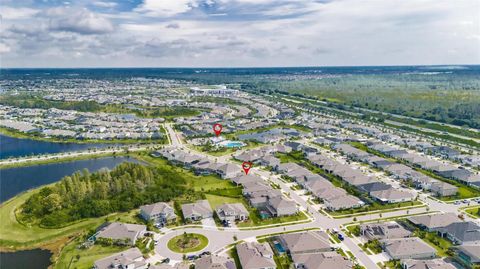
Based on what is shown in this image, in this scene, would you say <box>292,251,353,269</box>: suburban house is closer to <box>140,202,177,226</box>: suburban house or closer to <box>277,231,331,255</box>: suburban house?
<box>277,231,331,255</box>: suburban house

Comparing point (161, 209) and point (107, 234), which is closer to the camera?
point (107, 234)

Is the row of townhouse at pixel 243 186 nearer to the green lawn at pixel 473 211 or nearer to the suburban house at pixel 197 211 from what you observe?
the suburban house at pixel 197 211

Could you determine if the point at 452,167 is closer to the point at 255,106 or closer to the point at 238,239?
the point at 238,239

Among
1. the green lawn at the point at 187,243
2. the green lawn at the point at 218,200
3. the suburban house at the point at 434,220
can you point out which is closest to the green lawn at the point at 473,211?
the suburban house at the point at 434,220

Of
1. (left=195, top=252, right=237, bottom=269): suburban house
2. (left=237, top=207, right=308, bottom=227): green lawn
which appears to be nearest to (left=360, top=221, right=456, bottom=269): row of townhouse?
(left=237, top=207, right=308, bottom=227): green lawn

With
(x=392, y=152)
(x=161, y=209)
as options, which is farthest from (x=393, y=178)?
(x=161, y=209)

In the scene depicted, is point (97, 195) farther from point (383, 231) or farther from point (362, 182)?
point (362, 182)
